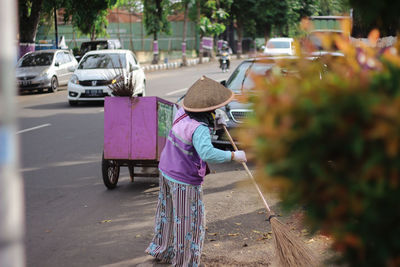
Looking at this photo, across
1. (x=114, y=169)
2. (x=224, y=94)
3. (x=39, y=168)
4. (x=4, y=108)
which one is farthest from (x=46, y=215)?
(x=4, y=108)

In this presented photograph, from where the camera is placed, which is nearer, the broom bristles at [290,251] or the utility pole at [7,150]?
the utility pole at [7,150]

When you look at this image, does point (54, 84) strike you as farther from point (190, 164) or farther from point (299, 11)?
point (299, 11)

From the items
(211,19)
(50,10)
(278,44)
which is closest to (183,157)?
(50,10)

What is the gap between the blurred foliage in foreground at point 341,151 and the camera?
1.59 m

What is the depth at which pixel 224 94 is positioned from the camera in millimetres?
4191

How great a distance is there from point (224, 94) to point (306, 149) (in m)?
2.58

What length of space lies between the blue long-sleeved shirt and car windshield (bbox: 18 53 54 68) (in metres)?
17.8

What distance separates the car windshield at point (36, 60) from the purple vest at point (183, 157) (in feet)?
57.5

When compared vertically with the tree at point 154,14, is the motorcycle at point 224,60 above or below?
below

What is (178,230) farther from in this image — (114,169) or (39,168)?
(39,168)

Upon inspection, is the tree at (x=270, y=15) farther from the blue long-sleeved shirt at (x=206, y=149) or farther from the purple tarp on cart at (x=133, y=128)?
the blue long-sleeved shirt at (x=206, y=149)

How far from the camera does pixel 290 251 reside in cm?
416

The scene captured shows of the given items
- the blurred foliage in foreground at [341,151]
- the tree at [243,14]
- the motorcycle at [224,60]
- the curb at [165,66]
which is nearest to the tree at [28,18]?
the curb at [165,66]

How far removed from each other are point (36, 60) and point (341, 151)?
2056 cm
